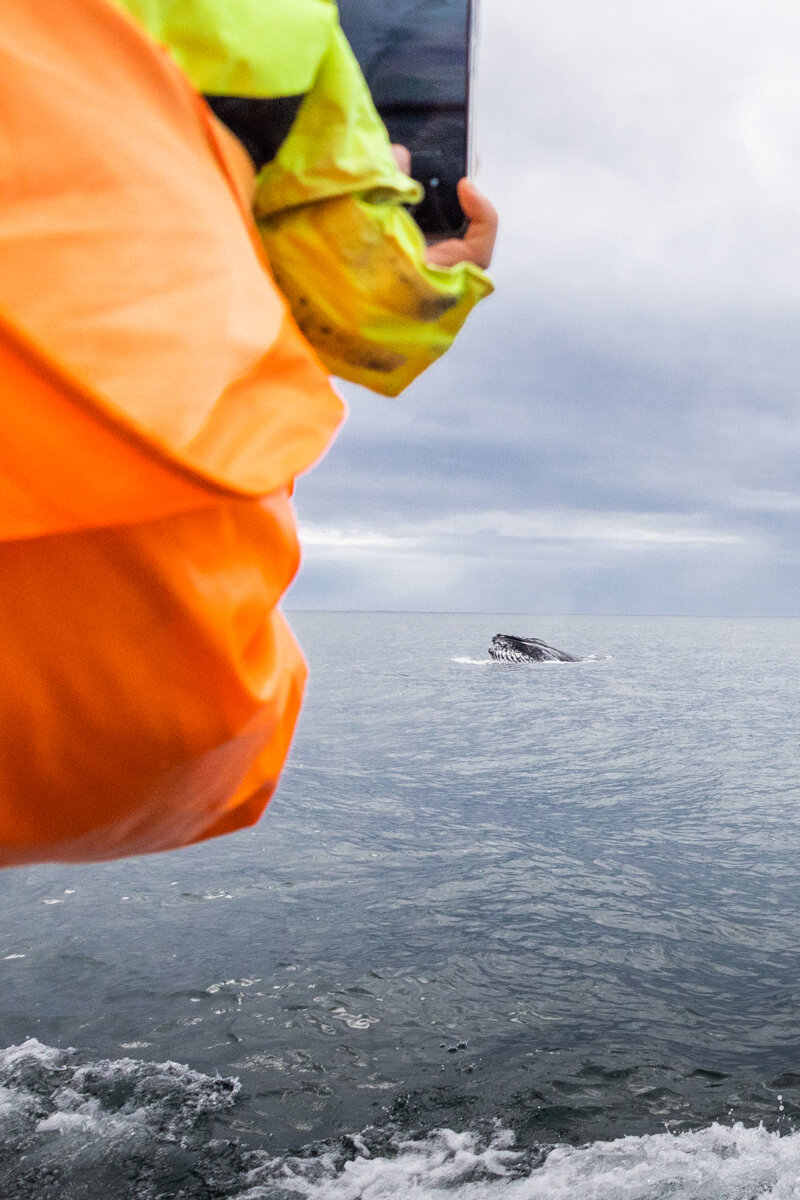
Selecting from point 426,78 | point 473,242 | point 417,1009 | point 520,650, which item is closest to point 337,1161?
point 417,1009

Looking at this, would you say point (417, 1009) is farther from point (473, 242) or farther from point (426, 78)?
point (426, 78)

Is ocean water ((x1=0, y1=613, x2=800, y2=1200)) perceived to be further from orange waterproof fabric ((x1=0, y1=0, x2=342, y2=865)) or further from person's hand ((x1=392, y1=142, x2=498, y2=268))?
person's hand ((x1=392, y1=142, x2=498, y2=268))

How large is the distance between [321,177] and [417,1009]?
8.91 metres

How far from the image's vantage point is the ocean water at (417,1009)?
→ 6.36 metres

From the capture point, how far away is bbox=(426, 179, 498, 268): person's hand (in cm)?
268

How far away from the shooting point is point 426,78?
2590 millimetres

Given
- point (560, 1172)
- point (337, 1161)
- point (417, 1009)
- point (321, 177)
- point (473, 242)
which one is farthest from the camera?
point (417, 1009)

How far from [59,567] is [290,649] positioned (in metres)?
0.80

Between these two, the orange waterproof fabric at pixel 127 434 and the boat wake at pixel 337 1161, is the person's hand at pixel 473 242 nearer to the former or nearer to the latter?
the orange waterproof fabric at pixel 127 434

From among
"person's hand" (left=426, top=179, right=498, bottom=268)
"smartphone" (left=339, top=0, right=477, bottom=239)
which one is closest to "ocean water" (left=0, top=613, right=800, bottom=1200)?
"person's hand" (left=426, top=179, right=498, bottom=268)

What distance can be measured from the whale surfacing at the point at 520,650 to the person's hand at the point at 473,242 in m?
76.0

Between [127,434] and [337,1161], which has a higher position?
[127,434]

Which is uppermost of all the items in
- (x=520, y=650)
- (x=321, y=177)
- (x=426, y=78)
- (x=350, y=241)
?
(x=426, y=78)

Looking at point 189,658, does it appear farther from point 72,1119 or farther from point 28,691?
point 72,1119
